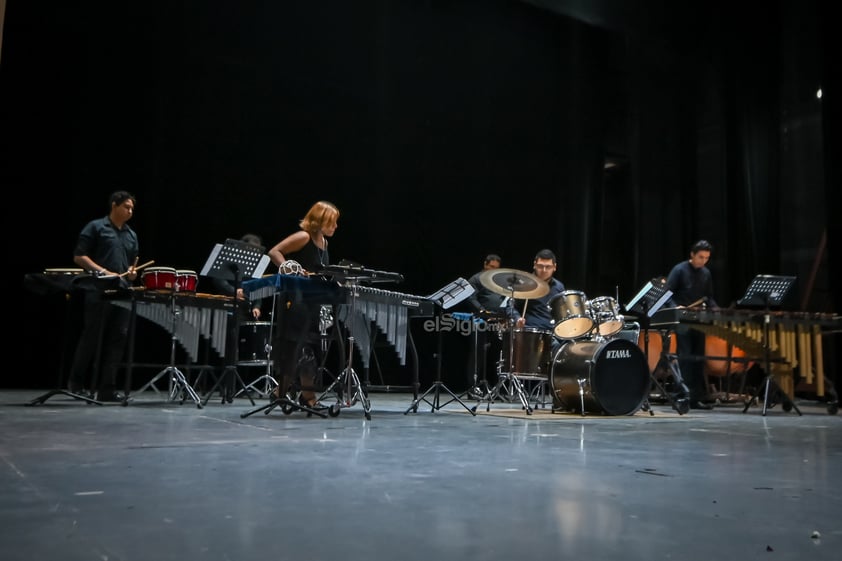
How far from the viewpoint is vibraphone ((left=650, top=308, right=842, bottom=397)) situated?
6516 millimetres

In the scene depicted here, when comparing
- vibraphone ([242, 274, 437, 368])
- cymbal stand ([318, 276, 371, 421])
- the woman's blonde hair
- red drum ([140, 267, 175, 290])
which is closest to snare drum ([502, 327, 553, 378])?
vibraphone ([242, 274, 437, 368])

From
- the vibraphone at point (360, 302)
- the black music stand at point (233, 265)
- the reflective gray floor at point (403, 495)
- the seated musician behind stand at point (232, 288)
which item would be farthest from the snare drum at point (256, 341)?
the reflective gray floor at point (403, 495)

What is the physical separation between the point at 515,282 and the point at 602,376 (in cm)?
96

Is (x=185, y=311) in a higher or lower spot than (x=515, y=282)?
lower

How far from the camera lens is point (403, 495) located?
191cm

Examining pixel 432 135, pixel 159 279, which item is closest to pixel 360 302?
pixel 159 279

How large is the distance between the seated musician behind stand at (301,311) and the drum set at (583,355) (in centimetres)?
139

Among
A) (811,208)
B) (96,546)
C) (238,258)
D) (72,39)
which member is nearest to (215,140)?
(72,39)

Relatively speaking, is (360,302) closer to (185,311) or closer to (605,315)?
(185,311)

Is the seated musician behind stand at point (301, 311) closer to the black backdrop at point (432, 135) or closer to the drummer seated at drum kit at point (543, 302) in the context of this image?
the drummer seated at drum kit at point (543, 302)

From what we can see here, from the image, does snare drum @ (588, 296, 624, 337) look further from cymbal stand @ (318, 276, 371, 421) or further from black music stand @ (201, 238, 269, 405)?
black music stand @ (201, 238, 269, 405)

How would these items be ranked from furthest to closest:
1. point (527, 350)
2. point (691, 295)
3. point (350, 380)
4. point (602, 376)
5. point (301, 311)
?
point (691, 295), point (527, 350), point (602, 376), point (350, 380), point (301, 311)

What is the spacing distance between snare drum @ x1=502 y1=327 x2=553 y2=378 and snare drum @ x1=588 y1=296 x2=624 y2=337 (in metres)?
0.50

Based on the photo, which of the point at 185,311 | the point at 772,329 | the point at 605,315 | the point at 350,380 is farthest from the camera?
the point at 772,329
